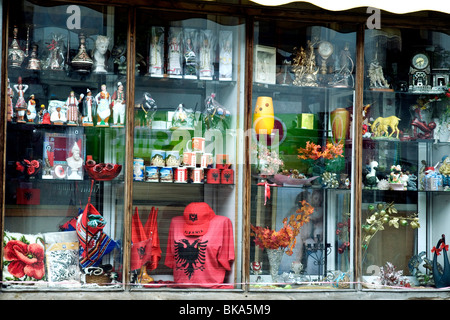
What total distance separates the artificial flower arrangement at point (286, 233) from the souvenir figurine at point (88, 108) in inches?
69.9

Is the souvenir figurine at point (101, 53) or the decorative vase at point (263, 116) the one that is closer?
the souvenir figurine at point (101, 53)

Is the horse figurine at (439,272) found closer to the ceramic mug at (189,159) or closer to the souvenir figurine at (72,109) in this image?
the ceramic mug at (189,159)

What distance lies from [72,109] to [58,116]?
139mm

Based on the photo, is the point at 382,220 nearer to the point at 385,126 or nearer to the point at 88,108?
the point at 385,126

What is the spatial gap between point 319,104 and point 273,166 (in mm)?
768

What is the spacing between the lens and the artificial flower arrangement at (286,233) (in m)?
5.81

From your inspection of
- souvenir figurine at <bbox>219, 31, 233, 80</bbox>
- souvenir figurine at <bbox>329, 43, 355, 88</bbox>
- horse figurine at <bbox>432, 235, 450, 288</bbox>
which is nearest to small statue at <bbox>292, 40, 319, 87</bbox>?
souvenir figurine at <bbox>329, 43, 355, 88</bbox>

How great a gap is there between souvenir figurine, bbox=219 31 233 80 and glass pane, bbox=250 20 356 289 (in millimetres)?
245

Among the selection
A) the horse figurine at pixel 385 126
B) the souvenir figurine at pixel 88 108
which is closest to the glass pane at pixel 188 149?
the souvenir figurine at pixel 88 108

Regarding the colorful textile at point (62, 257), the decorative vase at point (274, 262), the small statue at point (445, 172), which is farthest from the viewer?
the small statue at point (445, 172)

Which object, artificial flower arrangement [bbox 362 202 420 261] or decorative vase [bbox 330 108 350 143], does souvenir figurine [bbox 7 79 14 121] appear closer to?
decorative vase [bbox 330 108 350 143]

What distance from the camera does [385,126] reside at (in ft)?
20.0
